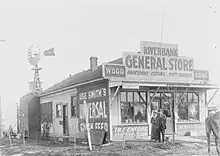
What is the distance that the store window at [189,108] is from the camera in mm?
20062

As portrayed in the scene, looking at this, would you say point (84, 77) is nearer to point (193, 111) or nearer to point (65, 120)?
point (65, 120)

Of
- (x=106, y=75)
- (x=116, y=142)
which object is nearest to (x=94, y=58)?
(x=106, y=75)

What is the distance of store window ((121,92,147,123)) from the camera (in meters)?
17.9

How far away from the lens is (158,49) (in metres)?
18.2

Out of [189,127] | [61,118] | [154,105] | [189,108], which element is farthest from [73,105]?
[189,127]

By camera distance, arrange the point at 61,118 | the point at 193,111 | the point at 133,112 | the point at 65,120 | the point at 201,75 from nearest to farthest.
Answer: the point at 133,112, the point at 201,75, the point at 193,111, the point at 65,120, the point at 61,118

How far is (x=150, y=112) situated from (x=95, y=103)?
9.66 ft

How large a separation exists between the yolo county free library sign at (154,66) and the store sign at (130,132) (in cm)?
241

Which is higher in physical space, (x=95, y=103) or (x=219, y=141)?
(x=95, y=103)

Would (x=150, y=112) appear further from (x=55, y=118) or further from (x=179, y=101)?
(x=55, y=118)

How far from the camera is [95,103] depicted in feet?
62.0

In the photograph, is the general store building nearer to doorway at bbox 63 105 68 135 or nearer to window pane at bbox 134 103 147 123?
window pane at bbox 134 103 147 123

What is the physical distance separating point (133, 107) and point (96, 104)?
2.04 metres

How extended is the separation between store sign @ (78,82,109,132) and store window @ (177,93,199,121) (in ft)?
14.9
